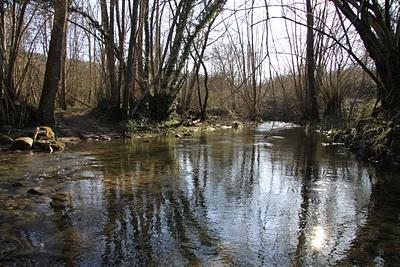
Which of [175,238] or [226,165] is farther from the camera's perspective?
[226,165]

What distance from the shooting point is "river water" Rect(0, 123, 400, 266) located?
4074 mm

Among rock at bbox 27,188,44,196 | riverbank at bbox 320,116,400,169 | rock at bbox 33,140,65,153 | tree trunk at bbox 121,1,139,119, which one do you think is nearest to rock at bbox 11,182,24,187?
rock at bbox 27,188,44,196

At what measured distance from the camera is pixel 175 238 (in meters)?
4.48

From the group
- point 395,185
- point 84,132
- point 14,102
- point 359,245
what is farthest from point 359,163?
point 14,102

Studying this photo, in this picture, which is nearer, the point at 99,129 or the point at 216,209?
the point at 216,209

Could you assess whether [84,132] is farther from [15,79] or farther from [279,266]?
[279,266]

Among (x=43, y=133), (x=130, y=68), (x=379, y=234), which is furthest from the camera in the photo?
(x=130, y=68)

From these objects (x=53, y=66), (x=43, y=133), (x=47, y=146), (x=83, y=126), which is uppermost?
(x=53, y=66)

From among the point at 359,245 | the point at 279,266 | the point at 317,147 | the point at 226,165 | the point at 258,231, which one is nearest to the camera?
the point at 279,266

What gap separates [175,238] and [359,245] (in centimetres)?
178

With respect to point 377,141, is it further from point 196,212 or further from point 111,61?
point 111,61

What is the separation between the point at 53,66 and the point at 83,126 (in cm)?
253

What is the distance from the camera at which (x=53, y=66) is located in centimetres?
1348

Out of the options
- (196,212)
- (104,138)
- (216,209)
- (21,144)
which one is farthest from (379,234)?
(104,138)
